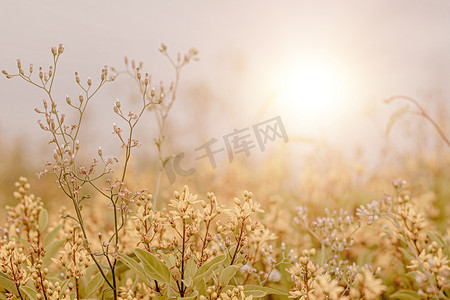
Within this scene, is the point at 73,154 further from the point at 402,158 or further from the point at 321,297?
the point at 402,158

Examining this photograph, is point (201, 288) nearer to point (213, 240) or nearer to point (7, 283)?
point (213, 240)

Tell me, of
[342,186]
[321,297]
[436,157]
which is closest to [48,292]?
[321,297]

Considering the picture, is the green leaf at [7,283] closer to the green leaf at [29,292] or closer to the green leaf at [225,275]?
the green leaf at [29,292]

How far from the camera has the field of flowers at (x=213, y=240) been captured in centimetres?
116

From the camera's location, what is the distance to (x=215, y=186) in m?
3.15

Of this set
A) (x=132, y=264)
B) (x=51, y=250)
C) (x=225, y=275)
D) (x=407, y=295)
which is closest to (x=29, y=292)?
(x=132, y=264)

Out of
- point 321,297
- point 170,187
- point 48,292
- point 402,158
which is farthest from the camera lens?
point 402,158

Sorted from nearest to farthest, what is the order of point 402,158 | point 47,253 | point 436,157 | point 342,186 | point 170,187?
point 47,253 < point 342,186 < point 170,187 < point 402,158 < point 436,157

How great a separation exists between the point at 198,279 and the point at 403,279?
97 centimetres

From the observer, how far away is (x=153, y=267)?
1146mm

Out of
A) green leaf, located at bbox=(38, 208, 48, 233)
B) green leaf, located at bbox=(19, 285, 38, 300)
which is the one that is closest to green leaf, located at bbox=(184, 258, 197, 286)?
green leaf, located at bbox=(19, 285, 38, 300)

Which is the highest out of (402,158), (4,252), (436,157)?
(4,252)

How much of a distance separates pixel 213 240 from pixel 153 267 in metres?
0.37

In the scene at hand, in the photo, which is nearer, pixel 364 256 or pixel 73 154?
pixel 73 154
